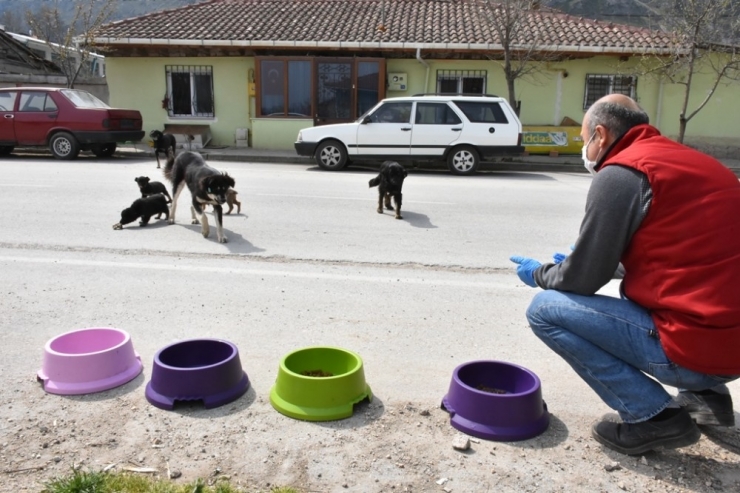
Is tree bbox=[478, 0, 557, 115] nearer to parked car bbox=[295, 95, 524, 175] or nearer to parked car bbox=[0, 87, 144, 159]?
parked car bbox=[295, 95, 524, 175]

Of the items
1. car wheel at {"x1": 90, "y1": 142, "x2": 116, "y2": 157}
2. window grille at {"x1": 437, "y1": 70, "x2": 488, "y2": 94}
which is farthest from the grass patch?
window grille at {"x1": 437, "y1": 70, "x2": 488, "y2": 94}

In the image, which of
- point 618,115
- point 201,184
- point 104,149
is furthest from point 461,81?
point 618,115

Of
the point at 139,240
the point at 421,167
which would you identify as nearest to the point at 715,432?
the point at 139,240

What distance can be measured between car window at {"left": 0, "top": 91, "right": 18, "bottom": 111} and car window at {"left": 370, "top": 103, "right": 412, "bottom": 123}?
369 inches

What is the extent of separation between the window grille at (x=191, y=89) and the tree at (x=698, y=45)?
44.4 feet

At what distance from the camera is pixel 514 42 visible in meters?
18.1

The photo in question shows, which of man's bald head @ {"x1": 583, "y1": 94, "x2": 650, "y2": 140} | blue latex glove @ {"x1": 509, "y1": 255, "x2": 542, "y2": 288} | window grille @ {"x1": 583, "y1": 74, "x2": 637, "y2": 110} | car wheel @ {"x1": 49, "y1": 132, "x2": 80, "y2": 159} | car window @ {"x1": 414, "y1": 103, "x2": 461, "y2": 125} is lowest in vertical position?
blue latex glove @ {"x1": 509, "y1": 255, "x2": 542, "y2": 288}

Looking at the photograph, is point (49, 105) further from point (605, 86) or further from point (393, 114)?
point (605, 86)

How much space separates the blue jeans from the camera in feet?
8.74

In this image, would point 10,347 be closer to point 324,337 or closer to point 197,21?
point 324,337

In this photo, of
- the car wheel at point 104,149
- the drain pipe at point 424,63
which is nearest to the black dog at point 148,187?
the car wheel at point 104,149

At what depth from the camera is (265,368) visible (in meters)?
3.82

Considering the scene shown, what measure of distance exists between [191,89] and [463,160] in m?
10.3

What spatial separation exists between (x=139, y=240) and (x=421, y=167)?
32.8 feet
